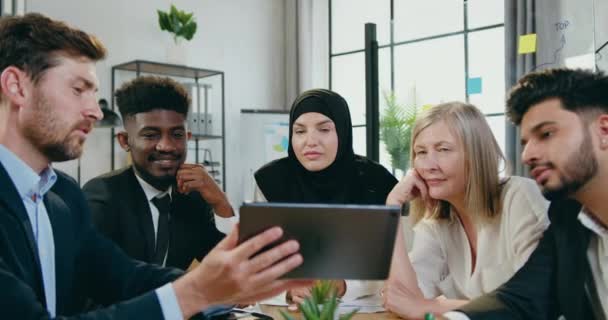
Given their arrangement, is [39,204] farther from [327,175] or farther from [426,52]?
[426,52]

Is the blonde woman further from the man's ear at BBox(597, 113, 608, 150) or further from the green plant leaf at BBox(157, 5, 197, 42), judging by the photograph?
the green plant leaf at BBox(157, 5, 197, 42)

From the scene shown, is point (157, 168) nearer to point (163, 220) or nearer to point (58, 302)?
point (163, 220)

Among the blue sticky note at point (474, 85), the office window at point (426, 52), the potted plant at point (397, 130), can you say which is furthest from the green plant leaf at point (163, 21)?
the blue sticky note at point (474, 85)

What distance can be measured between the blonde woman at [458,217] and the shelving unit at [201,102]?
370 cm

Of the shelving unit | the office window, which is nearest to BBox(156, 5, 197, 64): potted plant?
the shelving unit

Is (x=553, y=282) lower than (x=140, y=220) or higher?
lower

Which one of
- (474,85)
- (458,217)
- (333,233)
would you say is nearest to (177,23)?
(474,85)

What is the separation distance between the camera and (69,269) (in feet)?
4.74

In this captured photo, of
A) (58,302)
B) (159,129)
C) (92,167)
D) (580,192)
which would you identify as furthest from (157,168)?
(92,167)

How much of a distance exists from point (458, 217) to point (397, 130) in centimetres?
309

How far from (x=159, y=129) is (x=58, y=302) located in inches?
34.1

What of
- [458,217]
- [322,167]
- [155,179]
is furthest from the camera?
[322,167]

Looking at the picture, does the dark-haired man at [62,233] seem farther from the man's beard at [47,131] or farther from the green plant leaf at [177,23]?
the green plant leaf at [177,23]

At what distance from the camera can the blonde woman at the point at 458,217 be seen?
178 cm
